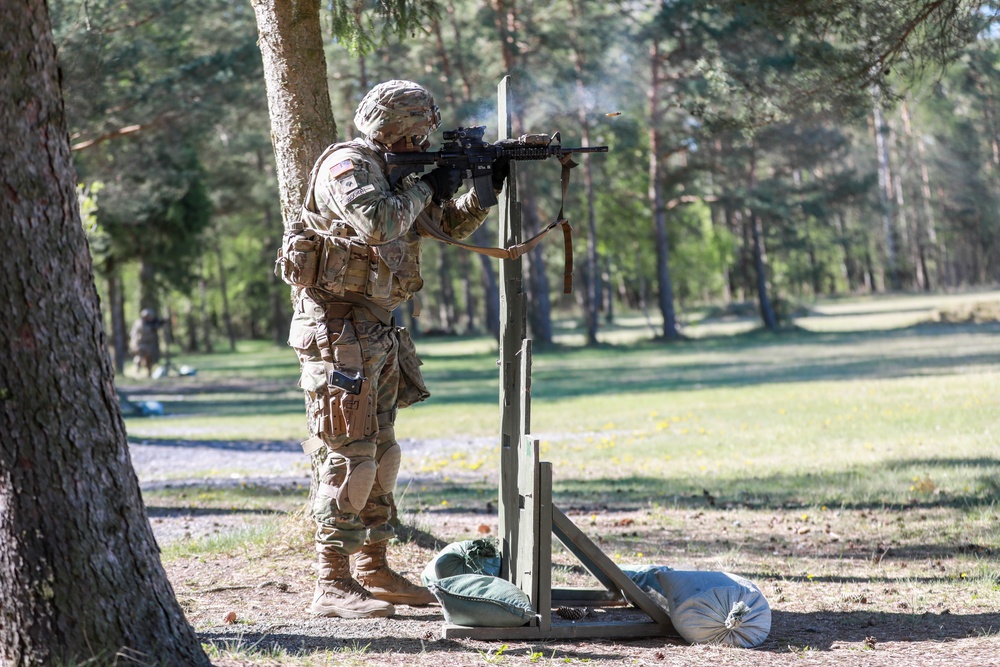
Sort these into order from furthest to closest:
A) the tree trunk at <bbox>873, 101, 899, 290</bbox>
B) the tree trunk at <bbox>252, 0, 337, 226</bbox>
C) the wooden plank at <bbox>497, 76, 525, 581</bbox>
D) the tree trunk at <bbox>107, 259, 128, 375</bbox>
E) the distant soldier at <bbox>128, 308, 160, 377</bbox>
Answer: the tree trunk at <bbox>873, 101, 899, 290</bbox>
the tree trunk at <bbox>107, 259, 128, 375</bbox>
the distant soldier at <bbox>128, 308, 160, 377</bbox>
the tree trunk at <bbox>252, 0, 337, 226</bbox>
the wooden plank at <bbox>497, 76, 525, 581</bbox>

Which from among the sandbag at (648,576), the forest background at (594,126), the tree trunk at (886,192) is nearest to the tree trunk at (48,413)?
the sandbag at (648,576)

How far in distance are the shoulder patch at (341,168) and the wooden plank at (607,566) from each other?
1.75 meters

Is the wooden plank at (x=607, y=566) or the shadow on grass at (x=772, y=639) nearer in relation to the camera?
the shadow on grass at (x=772, y=639)

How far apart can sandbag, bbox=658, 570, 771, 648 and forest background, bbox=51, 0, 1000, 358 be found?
86.8 inches

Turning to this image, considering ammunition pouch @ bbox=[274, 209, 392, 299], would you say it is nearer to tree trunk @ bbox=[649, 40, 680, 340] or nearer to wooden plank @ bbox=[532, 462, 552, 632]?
wooden plank @ bbox=[532, 462, 552, 632]

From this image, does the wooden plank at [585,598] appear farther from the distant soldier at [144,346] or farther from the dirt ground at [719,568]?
the distant soldier at [144,346]

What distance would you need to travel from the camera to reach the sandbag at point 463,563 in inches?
194

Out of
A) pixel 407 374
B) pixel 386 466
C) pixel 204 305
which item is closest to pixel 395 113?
pixel 407 374

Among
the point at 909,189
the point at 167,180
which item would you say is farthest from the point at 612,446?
the point at 909,189

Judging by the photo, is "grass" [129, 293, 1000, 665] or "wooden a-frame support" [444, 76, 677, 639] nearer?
"wooden a-frame support" [444, 76, 677, 639]

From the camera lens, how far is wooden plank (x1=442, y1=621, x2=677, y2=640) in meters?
4.46

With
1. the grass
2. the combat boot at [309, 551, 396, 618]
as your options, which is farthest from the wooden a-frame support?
the combat boot at [309, 551, 396, 618]

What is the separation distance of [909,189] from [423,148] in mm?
69892

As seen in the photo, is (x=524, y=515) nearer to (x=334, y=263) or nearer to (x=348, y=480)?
(x=348, y=480)
